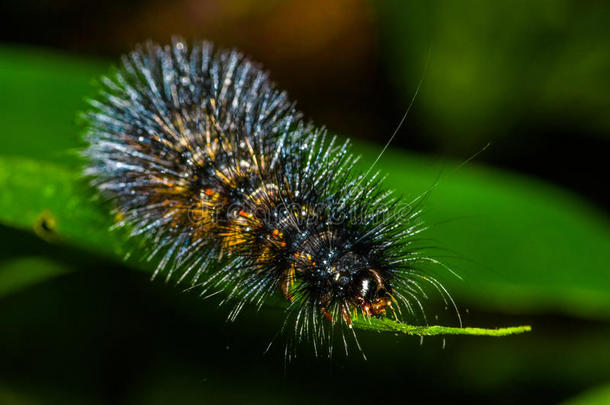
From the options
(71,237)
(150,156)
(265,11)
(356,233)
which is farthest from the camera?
(265,11)

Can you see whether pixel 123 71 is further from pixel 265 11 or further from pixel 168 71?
pixel 265 11

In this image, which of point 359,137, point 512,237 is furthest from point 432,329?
point 359,137

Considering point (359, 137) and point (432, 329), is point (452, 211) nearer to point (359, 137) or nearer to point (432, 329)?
point (432, 329)

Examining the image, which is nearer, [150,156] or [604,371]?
[150,156]

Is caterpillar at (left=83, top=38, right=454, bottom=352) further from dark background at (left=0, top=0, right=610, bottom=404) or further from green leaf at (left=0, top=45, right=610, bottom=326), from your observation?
dark background at (left=0, top=0, right=610, bottom=404)

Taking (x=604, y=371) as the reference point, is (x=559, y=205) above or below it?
above

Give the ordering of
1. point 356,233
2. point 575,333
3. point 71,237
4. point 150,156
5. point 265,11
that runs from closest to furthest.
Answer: point 356,233 → point 71,237 → point 150,156 → point 575,333 → point 265,11

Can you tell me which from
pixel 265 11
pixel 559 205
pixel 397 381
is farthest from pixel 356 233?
pixel 265 11

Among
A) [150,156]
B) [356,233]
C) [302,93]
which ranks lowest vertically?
[356,233]
